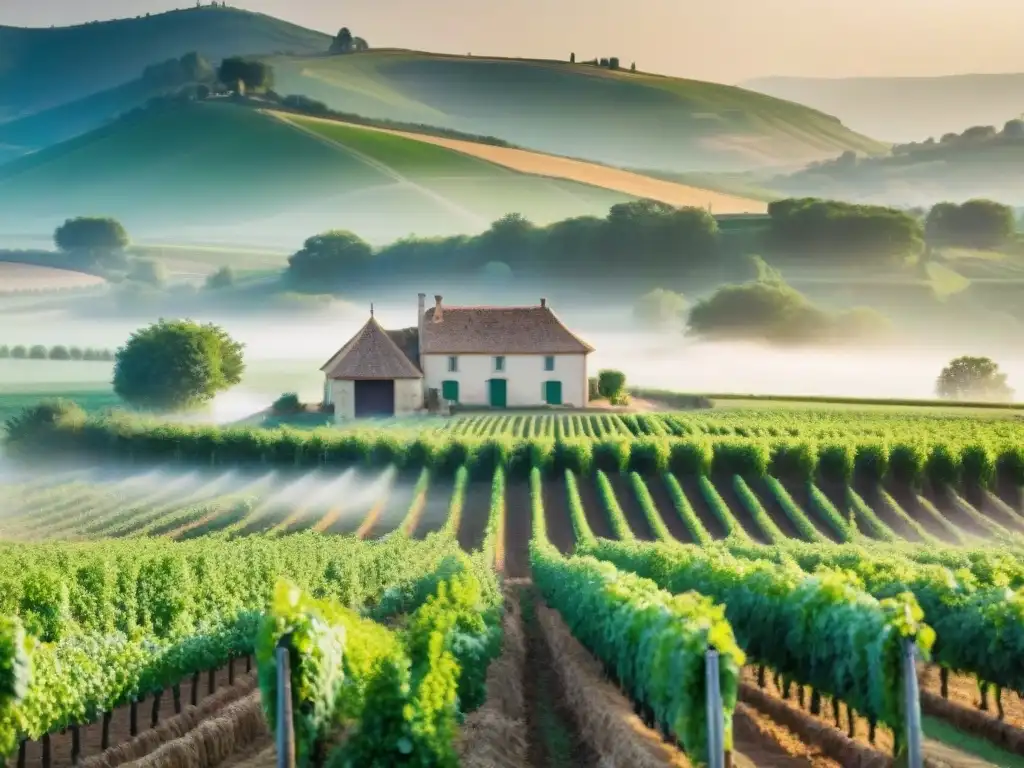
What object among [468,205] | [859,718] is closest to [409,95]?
[468,205]

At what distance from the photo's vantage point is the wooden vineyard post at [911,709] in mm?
7137

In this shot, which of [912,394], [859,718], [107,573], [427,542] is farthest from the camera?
[912,394]

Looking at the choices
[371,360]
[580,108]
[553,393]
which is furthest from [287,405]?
[580,108]

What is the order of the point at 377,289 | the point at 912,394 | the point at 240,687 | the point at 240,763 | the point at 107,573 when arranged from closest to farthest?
the point at 240,763, the point at 240,687, the point at 107,573, the point at 912,394, the point at 377,289

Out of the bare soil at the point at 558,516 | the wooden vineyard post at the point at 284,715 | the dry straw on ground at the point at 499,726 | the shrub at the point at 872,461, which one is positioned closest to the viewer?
the wooden vineyard post at the point at 284,715

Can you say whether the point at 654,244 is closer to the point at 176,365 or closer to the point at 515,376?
the point at 515,376

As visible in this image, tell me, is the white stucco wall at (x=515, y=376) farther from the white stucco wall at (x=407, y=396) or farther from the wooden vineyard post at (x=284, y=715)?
the wooden vineyard post at (x=284, y=715)

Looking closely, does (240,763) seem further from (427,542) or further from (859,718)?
(427,542)

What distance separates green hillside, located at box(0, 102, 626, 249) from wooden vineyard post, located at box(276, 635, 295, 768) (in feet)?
82.2

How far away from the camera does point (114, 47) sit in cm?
3294

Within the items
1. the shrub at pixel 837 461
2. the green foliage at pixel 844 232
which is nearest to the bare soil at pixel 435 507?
the shrub at pixel 837 461

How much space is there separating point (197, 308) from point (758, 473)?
41.9 feet

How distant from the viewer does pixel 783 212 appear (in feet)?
105

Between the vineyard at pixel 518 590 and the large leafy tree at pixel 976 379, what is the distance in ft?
3.02
